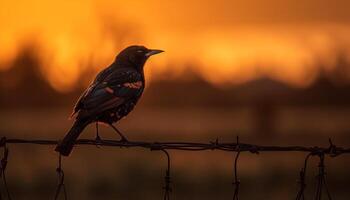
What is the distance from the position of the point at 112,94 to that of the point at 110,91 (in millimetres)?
37

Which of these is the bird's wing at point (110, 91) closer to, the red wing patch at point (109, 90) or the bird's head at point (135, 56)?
the red wing patch at point (109, 90)

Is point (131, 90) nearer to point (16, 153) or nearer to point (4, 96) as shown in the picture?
point (16, 153)

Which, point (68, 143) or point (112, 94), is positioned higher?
point (112, 94)

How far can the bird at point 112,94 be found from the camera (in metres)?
8.39

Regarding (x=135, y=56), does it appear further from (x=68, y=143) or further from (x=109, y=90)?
(x=68, y=143)

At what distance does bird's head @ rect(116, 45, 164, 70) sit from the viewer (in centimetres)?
1009

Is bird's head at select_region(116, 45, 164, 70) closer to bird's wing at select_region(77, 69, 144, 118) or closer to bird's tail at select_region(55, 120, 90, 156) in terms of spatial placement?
bird's wing at select_region(77, 69, 144, 118)

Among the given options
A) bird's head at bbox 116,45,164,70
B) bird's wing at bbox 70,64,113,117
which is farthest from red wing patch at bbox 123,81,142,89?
bird's head at bbox 116,45,164,70

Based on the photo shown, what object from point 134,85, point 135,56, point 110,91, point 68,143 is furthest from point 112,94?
point 68,143

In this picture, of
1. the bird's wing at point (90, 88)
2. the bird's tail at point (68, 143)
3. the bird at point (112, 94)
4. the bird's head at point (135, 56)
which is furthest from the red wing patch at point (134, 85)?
the bird's tail at point (68, 143)

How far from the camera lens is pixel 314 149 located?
6.83 meters

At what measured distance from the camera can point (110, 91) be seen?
895 cm

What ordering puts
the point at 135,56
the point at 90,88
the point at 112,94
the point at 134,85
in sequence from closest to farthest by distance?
the point at 90,88 < the point at 112,94 < the point at 134,85 < the point at 135,56

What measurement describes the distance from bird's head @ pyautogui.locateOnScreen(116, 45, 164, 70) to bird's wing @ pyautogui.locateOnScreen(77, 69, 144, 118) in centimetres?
28
